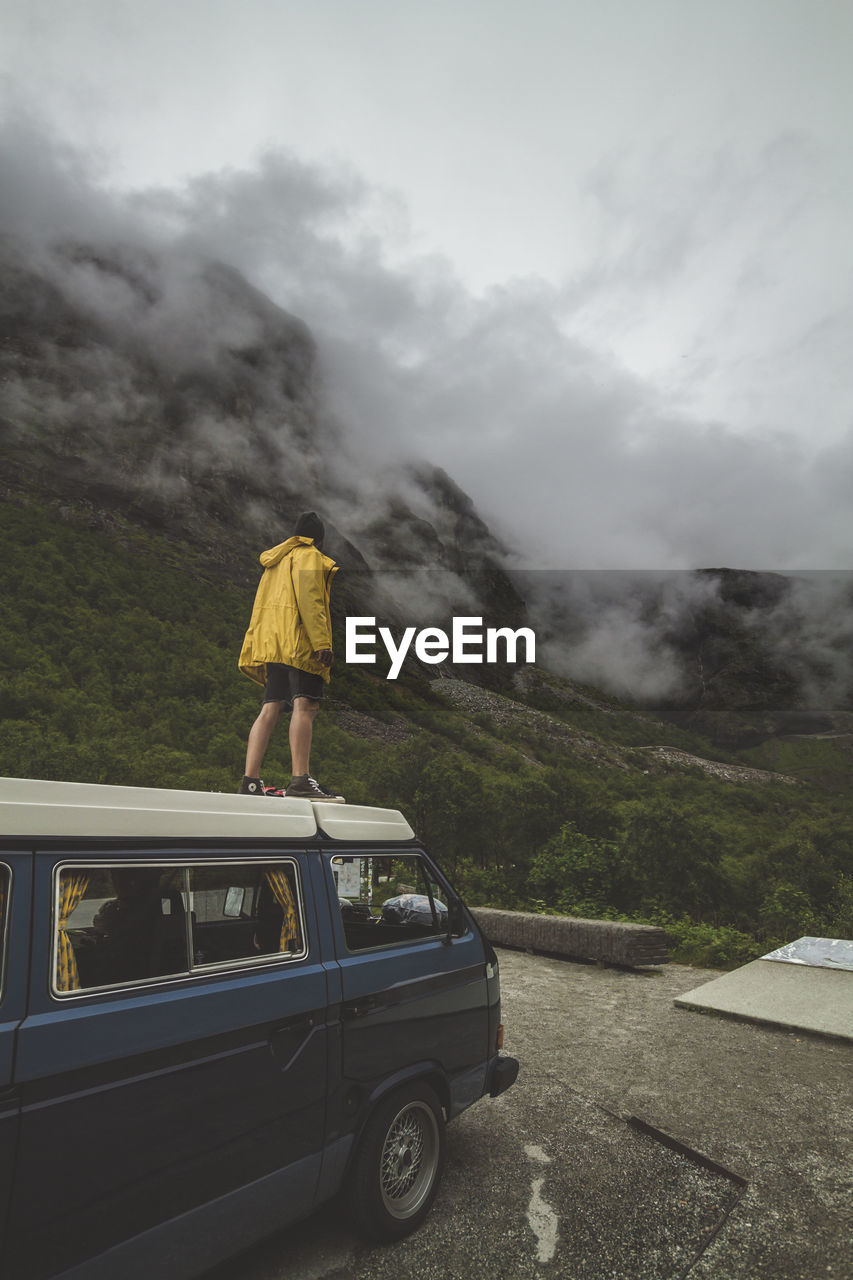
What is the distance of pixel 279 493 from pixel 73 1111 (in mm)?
156276

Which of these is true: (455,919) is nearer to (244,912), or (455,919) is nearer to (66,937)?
(244,912)

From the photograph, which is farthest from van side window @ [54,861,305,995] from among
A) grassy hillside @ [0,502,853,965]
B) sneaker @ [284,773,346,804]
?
grassy hillside @ [0,502,853,965]

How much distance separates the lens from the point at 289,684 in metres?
5.36

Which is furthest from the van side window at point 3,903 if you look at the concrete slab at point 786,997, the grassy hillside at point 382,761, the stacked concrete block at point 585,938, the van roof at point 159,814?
the grassy hillside at point 382,761

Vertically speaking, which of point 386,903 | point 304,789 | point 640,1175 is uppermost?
point 304,789

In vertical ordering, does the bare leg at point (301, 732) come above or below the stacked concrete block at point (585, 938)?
above

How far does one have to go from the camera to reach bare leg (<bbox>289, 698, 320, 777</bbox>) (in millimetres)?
5180

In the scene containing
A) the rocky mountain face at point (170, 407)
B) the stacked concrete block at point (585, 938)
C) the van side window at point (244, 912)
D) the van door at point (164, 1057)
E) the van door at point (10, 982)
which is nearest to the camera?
the van door at point (10, 982)

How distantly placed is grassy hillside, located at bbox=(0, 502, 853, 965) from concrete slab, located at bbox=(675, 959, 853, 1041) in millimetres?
2292

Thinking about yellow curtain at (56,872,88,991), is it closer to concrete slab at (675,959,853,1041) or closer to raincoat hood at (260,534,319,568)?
raincoat hood at (260,534,319,568)

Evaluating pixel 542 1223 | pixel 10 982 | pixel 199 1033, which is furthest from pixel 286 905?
pixel 542 1223

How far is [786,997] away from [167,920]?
292 inches

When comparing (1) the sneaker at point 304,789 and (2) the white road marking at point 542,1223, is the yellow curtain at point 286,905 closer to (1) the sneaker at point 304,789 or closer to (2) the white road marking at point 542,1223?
(1) the sneaker at point 304,789

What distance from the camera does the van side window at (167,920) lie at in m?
2.38
